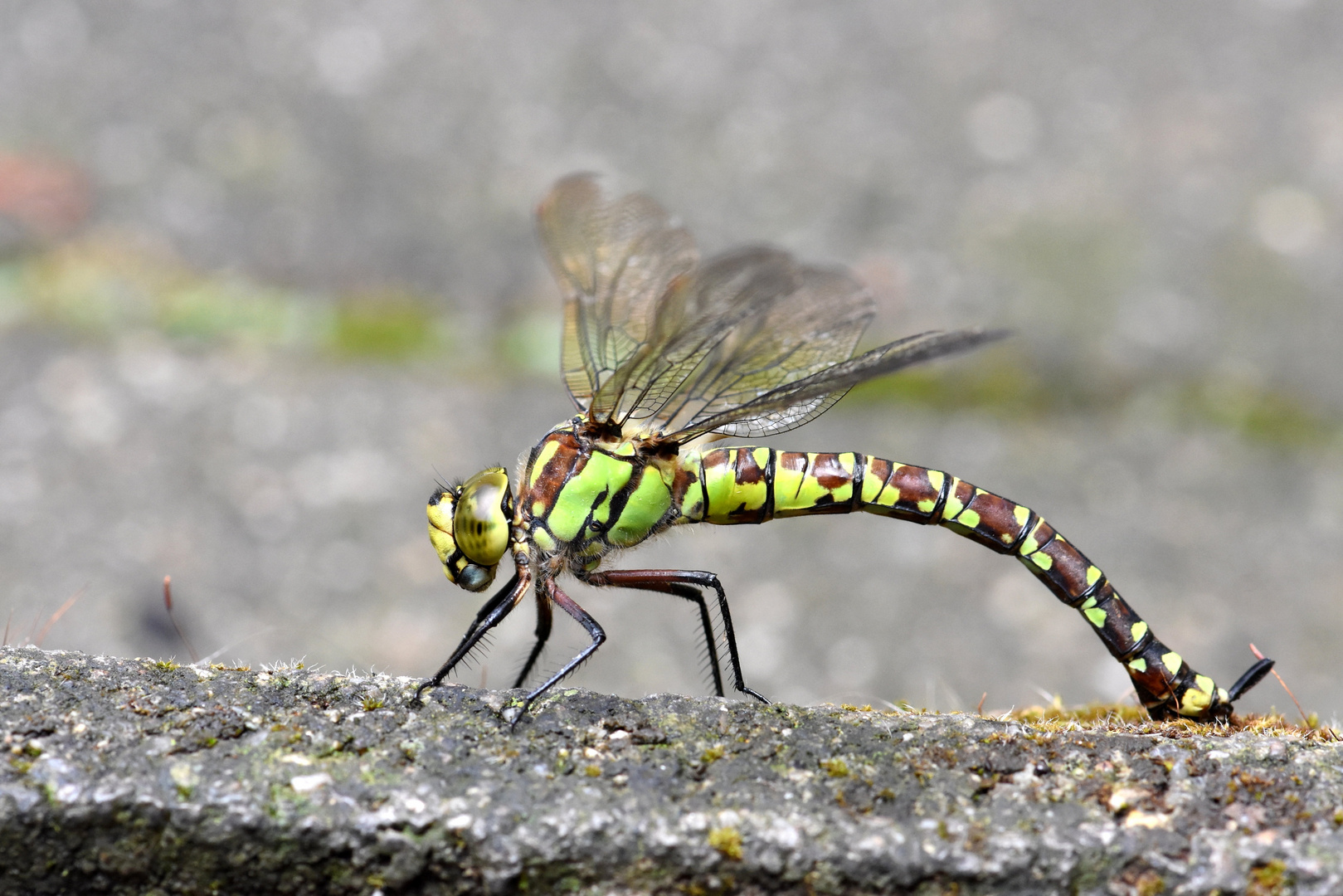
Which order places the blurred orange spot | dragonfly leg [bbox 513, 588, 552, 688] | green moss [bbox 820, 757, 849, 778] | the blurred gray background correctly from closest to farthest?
1. green moss [bbox 820, 757, 849, 778]
2. dragonfly leg [bbox 513, 588, 552, 688]
3. the blurred gray background
4. the blurred orange spot

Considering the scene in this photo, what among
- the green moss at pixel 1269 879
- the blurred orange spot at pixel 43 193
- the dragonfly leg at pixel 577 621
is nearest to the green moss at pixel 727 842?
the dragonfly leg at pixel 577 621

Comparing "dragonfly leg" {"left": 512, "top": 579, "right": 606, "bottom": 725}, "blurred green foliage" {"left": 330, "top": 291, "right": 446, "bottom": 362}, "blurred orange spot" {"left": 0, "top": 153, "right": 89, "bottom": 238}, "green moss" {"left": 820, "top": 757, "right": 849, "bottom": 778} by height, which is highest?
"blurred orange spot" {"left": 0, "top": 153, "right": 89, "bottom": 238}

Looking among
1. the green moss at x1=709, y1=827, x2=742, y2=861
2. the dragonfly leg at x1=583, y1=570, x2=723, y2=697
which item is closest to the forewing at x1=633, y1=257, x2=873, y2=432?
the dragonfly leg at x1=583, y1=570, x2=723, y2=697

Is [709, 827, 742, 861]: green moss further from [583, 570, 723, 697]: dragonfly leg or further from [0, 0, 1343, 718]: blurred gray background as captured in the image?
[0, 0, 1343, 718]: blurred gray background

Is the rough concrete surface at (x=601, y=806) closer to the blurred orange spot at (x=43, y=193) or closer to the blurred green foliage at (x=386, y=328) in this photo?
the blurred green foliage at (x=386, y=328)

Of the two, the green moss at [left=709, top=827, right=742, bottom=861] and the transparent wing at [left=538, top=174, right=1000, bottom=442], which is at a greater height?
the transparent wing at [left=538, top=174, right=1000, bottom=442]

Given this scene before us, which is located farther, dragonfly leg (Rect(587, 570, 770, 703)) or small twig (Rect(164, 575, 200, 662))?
dragonfly leg (Rect(587, 570, 770, 703))

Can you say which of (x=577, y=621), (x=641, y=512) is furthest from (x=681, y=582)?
(x=577, y=621)

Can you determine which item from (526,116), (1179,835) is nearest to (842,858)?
(1179,835)
